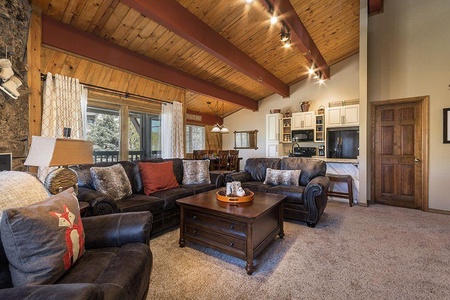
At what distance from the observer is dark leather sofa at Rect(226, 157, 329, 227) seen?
9.69ft

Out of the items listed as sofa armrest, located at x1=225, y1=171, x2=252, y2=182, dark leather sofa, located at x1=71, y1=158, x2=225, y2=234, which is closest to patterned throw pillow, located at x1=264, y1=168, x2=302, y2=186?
sofa armrest, located at x1=225, y1=171, x2=252, y2=182

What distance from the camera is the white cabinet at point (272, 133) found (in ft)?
22.5

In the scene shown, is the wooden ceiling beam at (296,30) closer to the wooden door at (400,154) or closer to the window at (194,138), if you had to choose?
the wooden door at (400,154)

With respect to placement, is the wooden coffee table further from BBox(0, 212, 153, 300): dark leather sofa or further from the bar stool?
the bar stool

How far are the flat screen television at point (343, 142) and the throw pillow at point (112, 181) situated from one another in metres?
5.21

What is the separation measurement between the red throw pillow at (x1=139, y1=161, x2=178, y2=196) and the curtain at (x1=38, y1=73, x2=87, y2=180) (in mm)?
1042

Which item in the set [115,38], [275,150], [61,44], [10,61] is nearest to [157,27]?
[115,38]

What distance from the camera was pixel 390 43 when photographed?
165 inches

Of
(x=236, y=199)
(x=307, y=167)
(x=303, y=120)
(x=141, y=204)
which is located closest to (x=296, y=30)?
(x=307, y=167)

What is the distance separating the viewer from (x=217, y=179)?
374cm

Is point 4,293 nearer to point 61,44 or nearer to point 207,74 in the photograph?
point 61,44

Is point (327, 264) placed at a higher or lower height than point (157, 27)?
lower

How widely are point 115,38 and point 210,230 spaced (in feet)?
10.4

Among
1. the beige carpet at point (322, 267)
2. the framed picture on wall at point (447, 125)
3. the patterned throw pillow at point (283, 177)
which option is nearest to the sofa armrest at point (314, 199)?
the beige carpet at point (322, 267)
